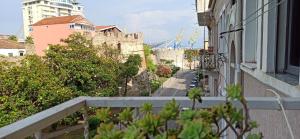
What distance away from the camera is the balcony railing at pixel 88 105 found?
101 centimetres

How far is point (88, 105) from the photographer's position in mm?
1507

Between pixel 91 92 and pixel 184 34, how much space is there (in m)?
41.9

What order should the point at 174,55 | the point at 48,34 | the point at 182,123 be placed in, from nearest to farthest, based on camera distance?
the point at 182,123 < the point at 48,34 < the point at 174,55

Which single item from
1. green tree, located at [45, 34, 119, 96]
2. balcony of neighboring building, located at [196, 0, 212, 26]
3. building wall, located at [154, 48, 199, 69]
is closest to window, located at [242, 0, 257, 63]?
balcony of neighboring building, located at [196, 0, 212, 26]

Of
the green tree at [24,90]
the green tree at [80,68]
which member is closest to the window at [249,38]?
the green tree at [24,90]

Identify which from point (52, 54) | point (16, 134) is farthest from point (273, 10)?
point (52, 54)

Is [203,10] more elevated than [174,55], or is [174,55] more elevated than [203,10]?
[203,10]

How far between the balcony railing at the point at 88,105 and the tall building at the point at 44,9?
67.9 meters

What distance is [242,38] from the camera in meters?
3.85

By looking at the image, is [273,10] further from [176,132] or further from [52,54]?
[52,54]

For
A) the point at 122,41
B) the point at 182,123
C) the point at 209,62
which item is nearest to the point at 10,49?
the point at 122,41

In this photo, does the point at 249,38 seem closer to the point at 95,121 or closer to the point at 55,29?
the point at 95,121

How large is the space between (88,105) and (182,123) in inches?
32.8

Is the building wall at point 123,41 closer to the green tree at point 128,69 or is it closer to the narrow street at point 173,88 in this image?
the green tree at point 128,69
